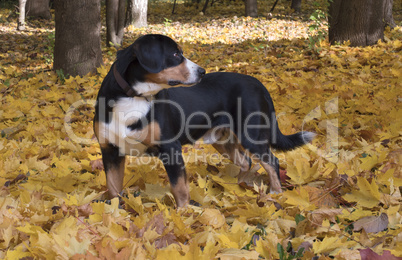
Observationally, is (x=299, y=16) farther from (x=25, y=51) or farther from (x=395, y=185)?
(x=395, y=185)

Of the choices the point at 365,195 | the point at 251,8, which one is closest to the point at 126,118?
the point at 365,195

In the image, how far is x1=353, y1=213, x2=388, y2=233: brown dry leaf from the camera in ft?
7.25

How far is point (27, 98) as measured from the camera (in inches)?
208

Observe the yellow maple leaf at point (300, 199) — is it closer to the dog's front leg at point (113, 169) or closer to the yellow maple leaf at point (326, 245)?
the yellow maple leaf at point (326, 245)

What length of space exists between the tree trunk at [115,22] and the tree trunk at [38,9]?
689cm

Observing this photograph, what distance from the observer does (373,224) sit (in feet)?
7.32

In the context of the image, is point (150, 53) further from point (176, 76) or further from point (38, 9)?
point (38, 9)

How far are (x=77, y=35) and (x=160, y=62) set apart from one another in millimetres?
4195

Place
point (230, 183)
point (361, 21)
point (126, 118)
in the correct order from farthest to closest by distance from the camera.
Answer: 1. point (361, 21)
2. point (230, 183)
3. point (126, 118)

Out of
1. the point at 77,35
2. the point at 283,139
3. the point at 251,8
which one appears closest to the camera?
the point at 283,139

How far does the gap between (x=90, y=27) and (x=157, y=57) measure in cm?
421

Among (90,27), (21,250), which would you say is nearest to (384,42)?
(90,27)

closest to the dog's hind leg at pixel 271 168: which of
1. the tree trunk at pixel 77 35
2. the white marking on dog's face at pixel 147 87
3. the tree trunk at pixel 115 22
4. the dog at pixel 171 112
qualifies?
the dog at pixel 171 112

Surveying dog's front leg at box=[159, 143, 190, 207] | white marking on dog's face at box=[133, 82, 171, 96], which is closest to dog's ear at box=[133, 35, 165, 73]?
white marking on dog's face at box=[133, 82, 171, 96]
